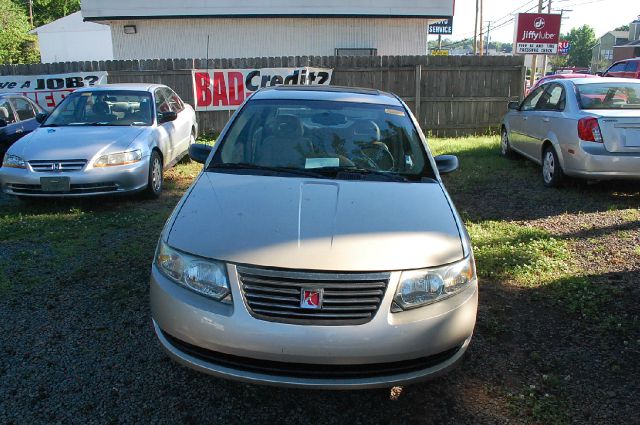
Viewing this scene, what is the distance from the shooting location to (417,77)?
1255cm

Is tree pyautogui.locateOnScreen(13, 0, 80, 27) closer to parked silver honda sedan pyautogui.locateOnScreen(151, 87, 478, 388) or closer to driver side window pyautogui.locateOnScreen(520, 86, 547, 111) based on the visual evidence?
driver side window pyautogui.locateOnScreen(520, 86, 547, 111)

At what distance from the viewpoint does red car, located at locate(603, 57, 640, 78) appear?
60.2ft

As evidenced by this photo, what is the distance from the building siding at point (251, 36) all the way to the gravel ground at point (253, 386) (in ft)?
40.5

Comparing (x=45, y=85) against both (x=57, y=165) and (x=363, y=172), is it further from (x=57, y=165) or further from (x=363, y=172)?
(x=363, y=172)

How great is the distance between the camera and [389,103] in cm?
434

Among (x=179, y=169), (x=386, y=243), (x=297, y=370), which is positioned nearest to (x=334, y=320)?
(x=297, y=370)

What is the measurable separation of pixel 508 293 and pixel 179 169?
6.34 m

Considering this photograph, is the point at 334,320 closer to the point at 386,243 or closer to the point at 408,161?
the point at 386,243

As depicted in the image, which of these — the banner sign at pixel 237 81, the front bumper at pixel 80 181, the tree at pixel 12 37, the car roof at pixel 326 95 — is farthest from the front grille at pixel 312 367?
the tree at pixel 12 37

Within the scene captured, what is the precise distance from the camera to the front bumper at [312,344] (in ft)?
7.98

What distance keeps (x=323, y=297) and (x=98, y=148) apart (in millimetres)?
4935

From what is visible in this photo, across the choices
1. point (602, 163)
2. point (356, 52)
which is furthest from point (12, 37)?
point (602, 163)

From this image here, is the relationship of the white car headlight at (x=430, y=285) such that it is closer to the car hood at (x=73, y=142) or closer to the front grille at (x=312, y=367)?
the front grille at (x=312, y=367)

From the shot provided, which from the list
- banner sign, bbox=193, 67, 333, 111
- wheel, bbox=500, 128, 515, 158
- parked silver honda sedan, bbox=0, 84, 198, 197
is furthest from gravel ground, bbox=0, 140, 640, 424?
banner sign, bbox=193, 67, 333, 111
